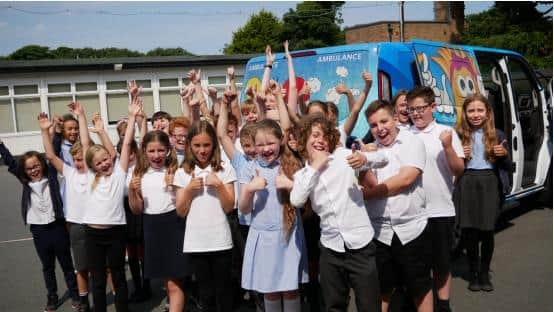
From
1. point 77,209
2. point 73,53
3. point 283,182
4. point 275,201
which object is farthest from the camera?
point 73,53

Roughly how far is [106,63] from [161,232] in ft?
67.3

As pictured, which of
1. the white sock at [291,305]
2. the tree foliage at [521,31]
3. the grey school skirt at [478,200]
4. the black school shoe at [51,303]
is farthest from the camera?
the tree foliage at [521,31]

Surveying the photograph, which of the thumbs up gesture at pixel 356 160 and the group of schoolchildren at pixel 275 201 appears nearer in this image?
the thumbs up gesture at pixel 356 160

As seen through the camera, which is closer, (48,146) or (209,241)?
(209,241)

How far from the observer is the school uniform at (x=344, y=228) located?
121 inches

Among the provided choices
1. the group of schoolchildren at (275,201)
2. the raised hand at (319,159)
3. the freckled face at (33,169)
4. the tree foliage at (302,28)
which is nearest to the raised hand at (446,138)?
the group of schoolchildren at (275,201)

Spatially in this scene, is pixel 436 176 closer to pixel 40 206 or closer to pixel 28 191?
pixel 40 206

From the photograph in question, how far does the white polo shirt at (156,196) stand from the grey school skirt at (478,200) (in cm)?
264

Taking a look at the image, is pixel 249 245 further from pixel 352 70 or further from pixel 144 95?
pixel 144 95

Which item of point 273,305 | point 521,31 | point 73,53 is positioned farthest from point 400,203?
point 73,53

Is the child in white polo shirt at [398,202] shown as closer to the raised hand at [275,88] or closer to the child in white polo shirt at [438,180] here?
the child in white polo shirt at [438,180]

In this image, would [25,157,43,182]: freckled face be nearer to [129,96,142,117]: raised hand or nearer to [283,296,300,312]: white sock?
[129,96,142,117]: raised hand

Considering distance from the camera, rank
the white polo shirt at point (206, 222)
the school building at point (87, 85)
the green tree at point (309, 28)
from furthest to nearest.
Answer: the green tree at point (309, 28) < the school building at point (87, 85) < the white polo shirt at point (206, 222)

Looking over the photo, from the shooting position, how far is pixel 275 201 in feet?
11.2
